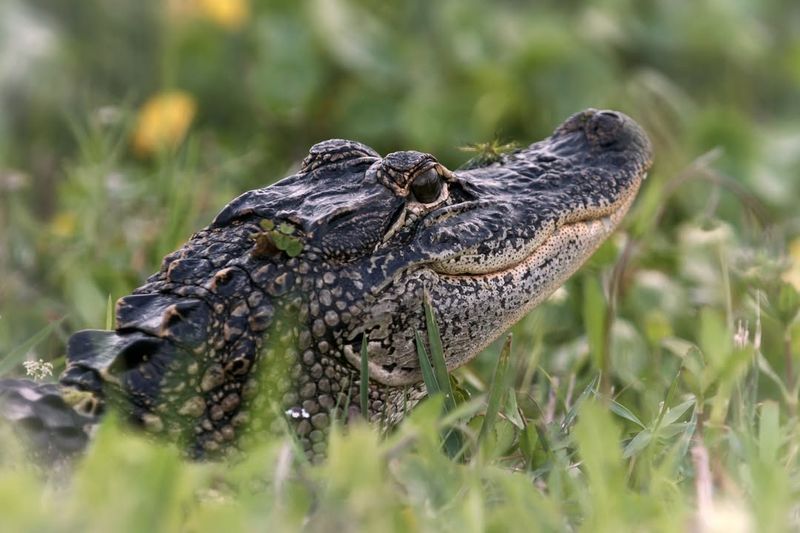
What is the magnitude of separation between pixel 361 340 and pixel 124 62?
5.13 m

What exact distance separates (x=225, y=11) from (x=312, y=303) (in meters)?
4.79

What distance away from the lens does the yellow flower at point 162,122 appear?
577 centimetres

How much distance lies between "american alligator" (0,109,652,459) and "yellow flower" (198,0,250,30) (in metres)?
4.43

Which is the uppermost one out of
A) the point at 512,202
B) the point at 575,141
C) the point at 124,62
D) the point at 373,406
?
the point at 124,62

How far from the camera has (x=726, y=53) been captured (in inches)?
277

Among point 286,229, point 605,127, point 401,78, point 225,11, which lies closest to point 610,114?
point 605,127

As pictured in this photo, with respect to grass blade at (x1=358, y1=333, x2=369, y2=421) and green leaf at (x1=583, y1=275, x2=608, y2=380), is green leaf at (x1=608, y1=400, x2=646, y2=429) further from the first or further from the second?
green leaf at (x1=583, y1=275, x2=608, y2=380)

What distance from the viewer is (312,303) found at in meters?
2.54

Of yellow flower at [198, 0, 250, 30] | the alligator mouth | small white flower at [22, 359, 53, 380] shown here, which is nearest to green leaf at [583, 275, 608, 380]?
the alligator mouth

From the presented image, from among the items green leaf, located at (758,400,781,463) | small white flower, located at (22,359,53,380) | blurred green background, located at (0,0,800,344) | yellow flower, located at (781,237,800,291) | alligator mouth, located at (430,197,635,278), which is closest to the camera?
green leaf, located at (758,400,781,463)

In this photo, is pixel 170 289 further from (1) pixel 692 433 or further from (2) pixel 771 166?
(2) pixel 771 166

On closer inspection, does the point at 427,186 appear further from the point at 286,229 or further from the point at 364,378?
the point at 364,378

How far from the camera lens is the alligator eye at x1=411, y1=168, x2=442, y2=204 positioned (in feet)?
8.90

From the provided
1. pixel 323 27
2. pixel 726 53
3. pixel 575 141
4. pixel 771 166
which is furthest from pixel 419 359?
pixel 726 53
